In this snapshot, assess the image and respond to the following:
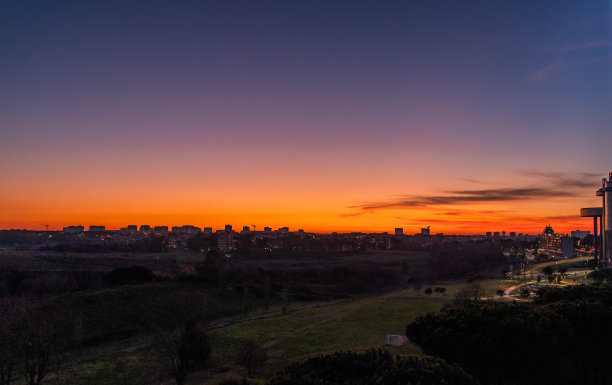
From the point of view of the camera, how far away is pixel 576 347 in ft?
66.5

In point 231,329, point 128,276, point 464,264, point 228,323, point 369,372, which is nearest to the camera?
point 369,372

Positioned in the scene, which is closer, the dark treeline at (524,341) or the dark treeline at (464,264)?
the dark treeline at (524,341)

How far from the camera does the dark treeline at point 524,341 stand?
16.6 metres

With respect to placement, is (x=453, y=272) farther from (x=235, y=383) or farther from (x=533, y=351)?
(x=235, y=383)

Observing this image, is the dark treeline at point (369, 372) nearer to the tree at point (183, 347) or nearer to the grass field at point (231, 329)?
the grass field at point (231, 329)

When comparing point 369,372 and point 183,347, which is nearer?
point 369,372

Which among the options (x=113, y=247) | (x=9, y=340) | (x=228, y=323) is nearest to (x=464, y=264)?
(x=228, y=323)

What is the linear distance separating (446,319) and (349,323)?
97.5ft

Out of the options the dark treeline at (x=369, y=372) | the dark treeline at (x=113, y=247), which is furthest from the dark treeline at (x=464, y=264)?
the dark treeline at (x=369, y=372)

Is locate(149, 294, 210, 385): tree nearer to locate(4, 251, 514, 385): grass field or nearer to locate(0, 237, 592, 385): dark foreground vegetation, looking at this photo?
locate(0, 237, 592, 385): dark foreground vegetation

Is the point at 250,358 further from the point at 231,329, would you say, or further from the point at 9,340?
the point at 231,329

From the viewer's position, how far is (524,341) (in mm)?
16906

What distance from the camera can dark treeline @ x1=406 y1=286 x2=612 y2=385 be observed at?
1659 centimetres

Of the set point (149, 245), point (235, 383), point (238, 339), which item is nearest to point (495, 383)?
point (235, 383)
